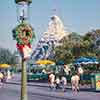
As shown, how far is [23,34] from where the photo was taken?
12773 mm

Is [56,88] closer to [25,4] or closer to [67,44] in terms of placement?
[25,4]

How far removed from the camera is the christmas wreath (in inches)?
498

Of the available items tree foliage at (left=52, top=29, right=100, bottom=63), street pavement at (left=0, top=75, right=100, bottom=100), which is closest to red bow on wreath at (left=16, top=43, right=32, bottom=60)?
street pavement at (left=0, top=75, right=100, bottom=100)

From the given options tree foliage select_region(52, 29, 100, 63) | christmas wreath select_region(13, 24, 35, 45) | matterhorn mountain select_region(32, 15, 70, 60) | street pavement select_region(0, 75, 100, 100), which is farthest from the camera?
matterhorn mountain select_region(32, 15, 70, 60)

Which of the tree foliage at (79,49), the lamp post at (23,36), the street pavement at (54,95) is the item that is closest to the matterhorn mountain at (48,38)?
the tree foliage at (79,49)

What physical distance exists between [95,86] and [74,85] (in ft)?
6.51

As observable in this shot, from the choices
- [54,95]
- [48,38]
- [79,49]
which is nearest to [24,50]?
[54,95]

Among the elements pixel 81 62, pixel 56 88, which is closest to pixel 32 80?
pixel 81 62

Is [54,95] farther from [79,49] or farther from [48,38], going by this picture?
[48,38]

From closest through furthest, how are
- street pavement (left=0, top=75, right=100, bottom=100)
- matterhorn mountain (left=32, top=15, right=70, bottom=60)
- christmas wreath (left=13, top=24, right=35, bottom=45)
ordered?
1. christmas wreath (left=13, top=24, right=35, bottom=45)
2. street pavement (left=0, top=75, right=100, bottom=100)
3. matterhorn mountain (left=32, top=15, right=70, bottom=60)

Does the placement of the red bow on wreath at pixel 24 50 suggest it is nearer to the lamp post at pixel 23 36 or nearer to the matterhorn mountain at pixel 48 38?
the lamp post at pixel 23 36

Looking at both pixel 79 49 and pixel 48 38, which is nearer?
pixel 79 49

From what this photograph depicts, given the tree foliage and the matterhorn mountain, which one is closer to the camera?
the tree foliage

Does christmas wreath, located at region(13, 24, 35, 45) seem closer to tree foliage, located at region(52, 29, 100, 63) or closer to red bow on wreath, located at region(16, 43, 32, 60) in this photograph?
red bow on wreath, located at region(16, 43, 32, 60)
